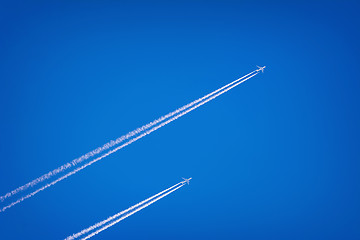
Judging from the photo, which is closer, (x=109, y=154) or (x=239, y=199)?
(x=109, y=154)

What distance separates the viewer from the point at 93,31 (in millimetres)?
10031

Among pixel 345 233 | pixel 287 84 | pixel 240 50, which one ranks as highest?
pixel 240 50

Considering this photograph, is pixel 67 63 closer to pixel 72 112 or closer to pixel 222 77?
pixel 72 112

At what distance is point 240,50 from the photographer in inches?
408

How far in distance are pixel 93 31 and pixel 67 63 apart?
1226mm

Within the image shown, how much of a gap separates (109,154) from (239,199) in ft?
14.1

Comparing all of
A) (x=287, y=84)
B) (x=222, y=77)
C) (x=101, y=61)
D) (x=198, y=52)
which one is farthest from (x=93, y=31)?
(x=287, y=84)

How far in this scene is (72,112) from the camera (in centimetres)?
995

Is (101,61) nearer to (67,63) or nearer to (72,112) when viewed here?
(67,63)

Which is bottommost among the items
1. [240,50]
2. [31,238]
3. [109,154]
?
[31,238]

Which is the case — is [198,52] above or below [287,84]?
above

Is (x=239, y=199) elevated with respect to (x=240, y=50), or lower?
lower

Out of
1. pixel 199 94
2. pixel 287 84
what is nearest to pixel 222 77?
pixel 199 94

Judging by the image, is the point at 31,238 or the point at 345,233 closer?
the point at 31,238
